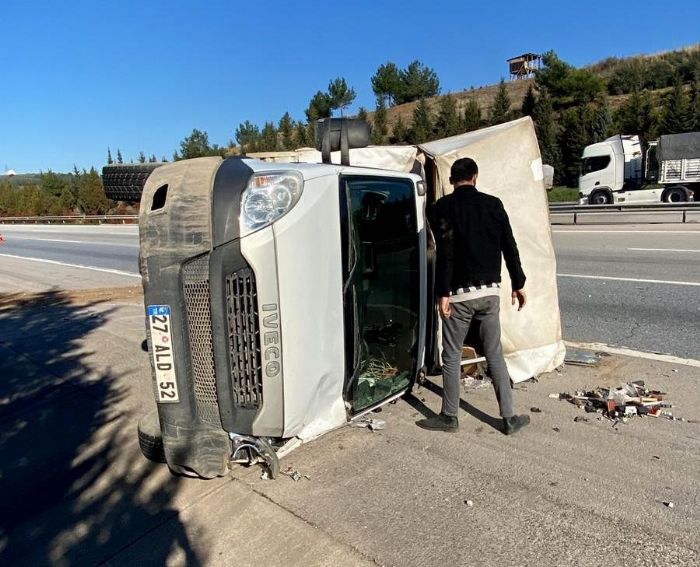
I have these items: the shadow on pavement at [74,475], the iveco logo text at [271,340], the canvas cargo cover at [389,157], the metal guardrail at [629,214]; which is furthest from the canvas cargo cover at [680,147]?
the iveco logo text at [271,340]

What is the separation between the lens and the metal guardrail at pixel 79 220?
42.2 metres

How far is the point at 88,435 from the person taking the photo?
4.14 m

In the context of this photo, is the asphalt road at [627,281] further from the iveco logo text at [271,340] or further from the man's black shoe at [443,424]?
the iveco logo text at [271,340]

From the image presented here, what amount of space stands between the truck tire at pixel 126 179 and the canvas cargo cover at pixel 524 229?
217cm

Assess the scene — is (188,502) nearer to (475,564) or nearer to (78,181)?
(475,564)

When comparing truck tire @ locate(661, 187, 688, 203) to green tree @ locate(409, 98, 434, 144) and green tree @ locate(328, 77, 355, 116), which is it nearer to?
green tree @ locate(409, 98, 434, 144)

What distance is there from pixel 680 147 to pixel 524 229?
1068 inches

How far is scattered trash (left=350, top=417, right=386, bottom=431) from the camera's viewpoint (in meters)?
3.87

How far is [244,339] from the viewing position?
286 centimetres

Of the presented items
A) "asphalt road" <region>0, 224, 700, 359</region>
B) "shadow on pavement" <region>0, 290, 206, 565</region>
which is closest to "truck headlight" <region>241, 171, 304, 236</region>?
"shadow on pavement" <region>0, 290, 206, 565</region>

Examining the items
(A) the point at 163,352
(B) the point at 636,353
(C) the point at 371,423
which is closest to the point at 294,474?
(C) the point at 371,423

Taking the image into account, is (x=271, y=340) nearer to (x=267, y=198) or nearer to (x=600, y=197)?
(x=267, y=198)

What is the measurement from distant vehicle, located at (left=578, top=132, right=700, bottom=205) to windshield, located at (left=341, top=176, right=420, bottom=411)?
27.5 meters

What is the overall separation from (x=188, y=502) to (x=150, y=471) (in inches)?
21.6
